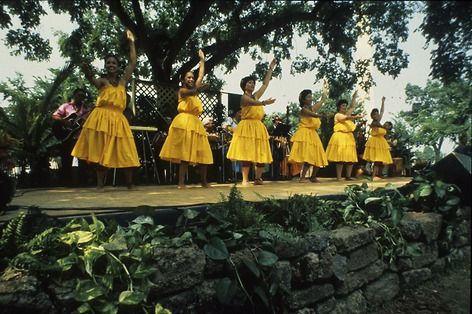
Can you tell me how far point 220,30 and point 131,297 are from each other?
1.16m

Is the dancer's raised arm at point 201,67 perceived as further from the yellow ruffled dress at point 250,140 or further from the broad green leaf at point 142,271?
the yellow ruffled dress at point 250,140

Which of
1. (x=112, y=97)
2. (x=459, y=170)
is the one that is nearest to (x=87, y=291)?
(x=459, y=170)

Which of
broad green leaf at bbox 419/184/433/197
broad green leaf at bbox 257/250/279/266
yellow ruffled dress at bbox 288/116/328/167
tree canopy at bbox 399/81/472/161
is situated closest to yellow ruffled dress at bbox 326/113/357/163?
yellow ruffled dress at bbox 288/116/328/167

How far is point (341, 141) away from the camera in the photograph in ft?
20.2

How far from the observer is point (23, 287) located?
1332 mm

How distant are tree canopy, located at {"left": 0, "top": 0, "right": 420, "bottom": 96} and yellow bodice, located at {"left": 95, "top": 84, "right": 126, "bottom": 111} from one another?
91.8 inches

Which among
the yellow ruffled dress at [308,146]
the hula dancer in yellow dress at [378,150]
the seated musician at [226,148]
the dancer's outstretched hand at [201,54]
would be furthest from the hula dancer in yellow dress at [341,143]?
the dancer's outstretched hand at [201,54]

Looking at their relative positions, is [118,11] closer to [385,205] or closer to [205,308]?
[205,308]

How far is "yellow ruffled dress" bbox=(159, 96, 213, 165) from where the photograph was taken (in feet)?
15.4

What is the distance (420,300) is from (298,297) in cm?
115

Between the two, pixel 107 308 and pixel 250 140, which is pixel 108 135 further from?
pixel 107 308

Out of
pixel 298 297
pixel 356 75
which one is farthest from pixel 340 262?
pixel 356 75

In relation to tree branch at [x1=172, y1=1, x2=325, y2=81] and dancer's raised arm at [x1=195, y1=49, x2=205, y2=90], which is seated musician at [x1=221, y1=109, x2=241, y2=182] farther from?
tree branch at [x1=172, y1=1, x2=325, y2=81]

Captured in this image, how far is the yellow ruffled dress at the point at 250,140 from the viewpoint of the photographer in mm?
5023
